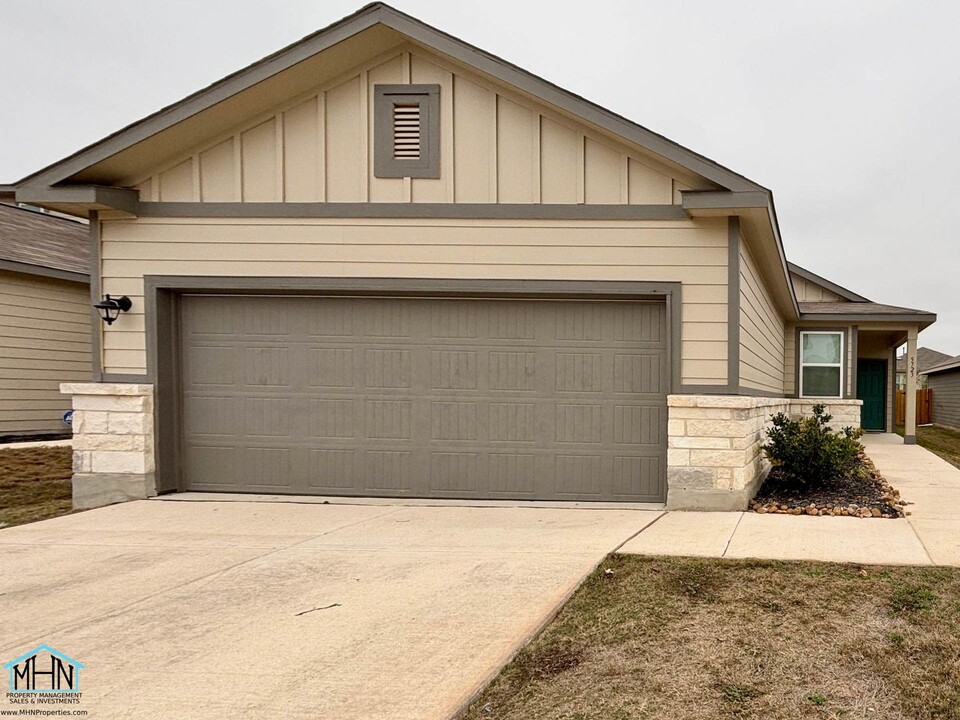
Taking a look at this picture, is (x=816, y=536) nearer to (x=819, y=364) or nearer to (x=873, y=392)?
(x=819, y=364)

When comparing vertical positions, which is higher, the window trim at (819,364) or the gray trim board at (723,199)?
the gray trim board at (723,199)

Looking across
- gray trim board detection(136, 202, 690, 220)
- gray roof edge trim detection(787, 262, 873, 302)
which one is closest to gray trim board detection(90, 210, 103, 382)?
gray trim board detection(136, 202, 690, 220)

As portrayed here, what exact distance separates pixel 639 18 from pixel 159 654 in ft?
89.1

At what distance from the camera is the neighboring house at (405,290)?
7781mm

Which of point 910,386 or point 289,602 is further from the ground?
point 910,386

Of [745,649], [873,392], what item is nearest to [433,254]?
[745,649]

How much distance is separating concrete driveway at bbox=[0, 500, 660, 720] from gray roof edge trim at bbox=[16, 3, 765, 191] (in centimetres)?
365

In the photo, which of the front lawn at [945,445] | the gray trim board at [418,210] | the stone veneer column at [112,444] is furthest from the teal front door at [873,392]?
the stone veneer column at [112,444]

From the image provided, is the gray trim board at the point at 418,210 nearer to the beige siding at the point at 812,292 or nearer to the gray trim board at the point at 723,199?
the gray trim board at the point at 723,199

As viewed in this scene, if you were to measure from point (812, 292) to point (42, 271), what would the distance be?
56.8 feet

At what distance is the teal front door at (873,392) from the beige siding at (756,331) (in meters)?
8.81

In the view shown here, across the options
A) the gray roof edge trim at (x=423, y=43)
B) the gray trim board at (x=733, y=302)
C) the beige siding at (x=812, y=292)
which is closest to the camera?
the gray roof edge trim at (x=423, y=43)

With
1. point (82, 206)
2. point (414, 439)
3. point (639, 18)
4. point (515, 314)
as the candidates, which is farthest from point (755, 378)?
point (639, 18)

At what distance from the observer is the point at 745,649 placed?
377 cm
